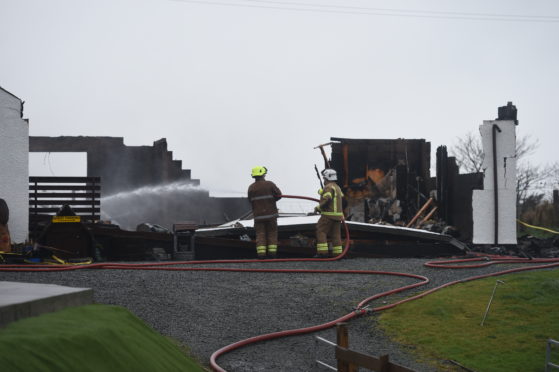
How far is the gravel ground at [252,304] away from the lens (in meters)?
6.43

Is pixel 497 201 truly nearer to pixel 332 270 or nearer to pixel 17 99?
pixel 332 270

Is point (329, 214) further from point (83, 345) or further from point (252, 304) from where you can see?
point (83, 345)

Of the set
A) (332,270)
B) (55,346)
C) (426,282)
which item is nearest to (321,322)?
(426,282)

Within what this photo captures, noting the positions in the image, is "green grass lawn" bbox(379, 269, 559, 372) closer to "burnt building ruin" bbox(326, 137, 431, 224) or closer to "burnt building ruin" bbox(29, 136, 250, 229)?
"burnt building ruin" bbox(326, 137, 431, 224)

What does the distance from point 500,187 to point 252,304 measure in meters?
5.80

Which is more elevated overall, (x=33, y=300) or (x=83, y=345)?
(x=33, y=300)

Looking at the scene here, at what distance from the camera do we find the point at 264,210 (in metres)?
14.0

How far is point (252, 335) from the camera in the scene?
23.1ft

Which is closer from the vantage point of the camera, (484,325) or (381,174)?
(484,325)

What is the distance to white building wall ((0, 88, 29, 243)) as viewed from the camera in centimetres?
1627

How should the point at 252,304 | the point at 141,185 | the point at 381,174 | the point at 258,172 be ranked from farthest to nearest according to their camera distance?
the point at 141,185, the point at 381,174, the point at 258,172, the point at 252,304

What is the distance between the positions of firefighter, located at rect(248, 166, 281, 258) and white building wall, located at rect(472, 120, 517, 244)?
4.05 m

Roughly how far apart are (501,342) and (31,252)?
9.19 metres

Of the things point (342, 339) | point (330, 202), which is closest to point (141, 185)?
point (330, 202)
